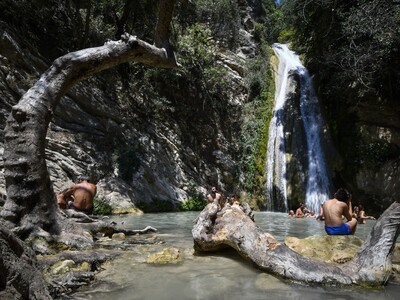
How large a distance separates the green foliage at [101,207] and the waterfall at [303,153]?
342 inches

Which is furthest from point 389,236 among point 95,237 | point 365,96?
point 365,96

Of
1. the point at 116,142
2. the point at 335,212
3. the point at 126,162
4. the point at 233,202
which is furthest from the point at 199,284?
the point at 116,142

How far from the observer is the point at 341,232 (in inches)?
253

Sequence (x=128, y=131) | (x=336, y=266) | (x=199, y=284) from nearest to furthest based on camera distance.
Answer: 1. (x=199, y=284)
2. (x=336, y=266)
3. (x=128, y=131)

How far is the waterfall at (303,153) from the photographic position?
699 inches

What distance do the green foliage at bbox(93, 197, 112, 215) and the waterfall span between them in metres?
8.68

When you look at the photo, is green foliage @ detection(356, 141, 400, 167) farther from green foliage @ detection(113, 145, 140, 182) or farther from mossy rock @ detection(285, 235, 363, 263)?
mossy rock @ detection(285, 235, 363, 263)

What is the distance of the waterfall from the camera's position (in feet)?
58.3

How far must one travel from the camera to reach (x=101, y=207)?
1309 cm

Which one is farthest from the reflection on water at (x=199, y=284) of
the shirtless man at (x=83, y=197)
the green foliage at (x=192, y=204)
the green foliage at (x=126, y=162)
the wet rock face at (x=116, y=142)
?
the green foliage at (x=192, y=204)

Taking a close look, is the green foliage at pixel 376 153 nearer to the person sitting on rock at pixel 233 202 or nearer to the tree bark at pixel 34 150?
the person sitting on rock at pixel 233 202

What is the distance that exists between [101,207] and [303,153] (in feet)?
36.4

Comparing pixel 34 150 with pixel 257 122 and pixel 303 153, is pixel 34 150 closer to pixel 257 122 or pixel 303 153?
pixel 303 153

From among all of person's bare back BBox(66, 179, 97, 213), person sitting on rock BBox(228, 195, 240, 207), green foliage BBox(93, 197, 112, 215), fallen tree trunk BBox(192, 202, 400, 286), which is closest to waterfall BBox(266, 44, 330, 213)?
person sitting on rock BBox(228, 195, 240, 207)
